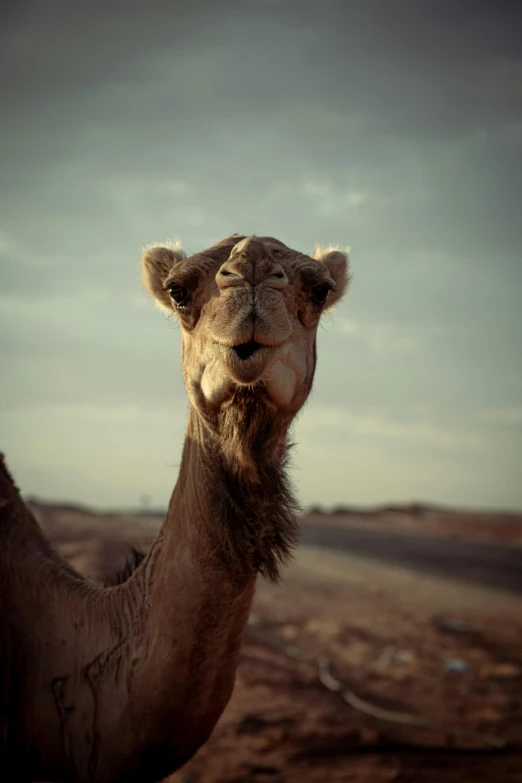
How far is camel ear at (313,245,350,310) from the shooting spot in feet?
14.2

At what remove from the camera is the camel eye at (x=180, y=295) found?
10.8 feet

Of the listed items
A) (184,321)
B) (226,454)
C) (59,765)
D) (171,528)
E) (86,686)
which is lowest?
(59,765)

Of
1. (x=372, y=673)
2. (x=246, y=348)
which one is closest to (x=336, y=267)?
(x=246, y=348)

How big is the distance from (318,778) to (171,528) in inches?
163

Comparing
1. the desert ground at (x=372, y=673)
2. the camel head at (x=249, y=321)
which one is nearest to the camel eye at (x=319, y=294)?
the camel head at (x=249, y=321)

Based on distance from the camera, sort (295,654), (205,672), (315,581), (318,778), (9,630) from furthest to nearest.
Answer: (315,581)
(295,654)
(318,778)
(9,630)
(205,672)

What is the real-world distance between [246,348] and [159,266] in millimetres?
1503

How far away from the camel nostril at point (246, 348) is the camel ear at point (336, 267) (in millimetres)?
1630

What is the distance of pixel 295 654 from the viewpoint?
33.0 ft

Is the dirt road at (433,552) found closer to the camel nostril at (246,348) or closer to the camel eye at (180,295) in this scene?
the camel eye at (180,295)

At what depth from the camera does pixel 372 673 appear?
9.49 m

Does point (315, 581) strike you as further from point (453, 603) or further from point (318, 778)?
point (318, 778)

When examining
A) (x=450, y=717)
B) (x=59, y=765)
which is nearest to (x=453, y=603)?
(x=450, y=717)

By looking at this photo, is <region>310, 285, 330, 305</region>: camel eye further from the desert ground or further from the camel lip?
the desert ground
